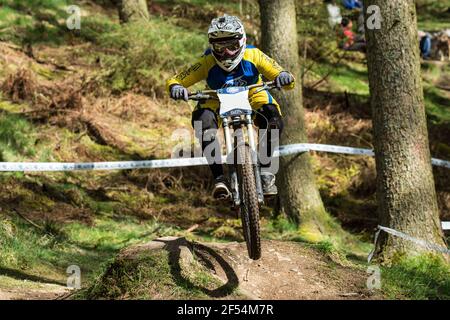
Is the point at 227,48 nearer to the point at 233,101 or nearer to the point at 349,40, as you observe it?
the point at 233,101

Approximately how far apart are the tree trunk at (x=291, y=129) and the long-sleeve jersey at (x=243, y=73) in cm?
263

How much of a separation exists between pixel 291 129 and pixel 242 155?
144 inches

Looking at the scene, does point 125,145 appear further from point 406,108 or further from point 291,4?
point 406,108

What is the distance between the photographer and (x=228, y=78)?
229 inches

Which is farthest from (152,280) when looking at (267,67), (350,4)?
(350,4)

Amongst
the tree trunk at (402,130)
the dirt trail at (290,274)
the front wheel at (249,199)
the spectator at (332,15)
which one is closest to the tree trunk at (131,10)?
the spectator at (332,15)

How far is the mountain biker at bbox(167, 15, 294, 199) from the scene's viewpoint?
5.38m

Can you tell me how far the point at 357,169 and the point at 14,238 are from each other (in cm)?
647

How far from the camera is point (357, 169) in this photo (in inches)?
447

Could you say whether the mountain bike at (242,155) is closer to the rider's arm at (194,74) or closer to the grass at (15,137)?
the rider's arm at (194,74)

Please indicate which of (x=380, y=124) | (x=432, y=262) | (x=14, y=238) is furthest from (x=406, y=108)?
(x=14, y=238)

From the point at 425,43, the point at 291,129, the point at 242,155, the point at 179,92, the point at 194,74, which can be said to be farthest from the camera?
the point at 425,43

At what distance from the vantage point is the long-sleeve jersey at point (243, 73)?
19.0ft

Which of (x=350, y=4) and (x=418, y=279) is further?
(x=350, y=4)
